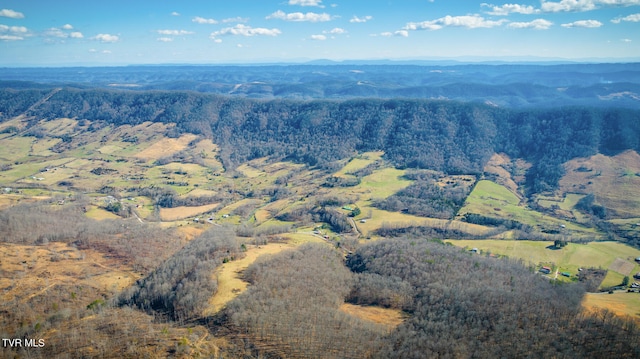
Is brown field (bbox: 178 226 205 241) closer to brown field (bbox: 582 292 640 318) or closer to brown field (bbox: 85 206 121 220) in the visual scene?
brown field (bbox: 85 206 121 220)

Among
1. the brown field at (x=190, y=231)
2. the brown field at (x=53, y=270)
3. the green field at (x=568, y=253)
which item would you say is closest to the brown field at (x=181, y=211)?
the brown field at (x=190, y=231)

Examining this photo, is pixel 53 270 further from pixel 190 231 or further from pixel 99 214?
pixel 99 214

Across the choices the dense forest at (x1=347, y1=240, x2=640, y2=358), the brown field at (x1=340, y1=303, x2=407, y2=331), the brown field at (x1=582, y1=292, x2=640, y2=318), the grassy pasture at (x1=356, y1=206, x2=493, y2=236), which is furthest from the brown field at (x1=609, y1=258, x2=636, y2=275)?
the brown field at (x1=340, y1=303, x2=407, y2=331)

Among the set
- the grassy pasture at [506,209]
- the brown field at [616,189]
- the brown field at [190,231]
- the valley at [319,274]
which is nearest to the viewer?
the valley at [319,274]

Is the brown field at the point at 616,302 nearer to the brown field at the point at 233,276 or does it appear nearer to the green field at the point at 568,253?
the green field at the point at 568,253

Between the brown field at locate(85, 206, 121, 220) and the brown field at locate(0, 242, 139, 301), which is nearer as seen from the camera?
the brown field at locate(0, 242, 139, 301)

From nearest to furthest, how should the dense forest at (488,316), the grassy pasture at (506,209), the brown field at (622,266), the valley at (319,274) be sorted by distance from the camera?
1. the dense forest at (488,316)
2. the valley at (319,274)
3. the brown field at (622,266)
4. the grassy pasture at (506,209)
